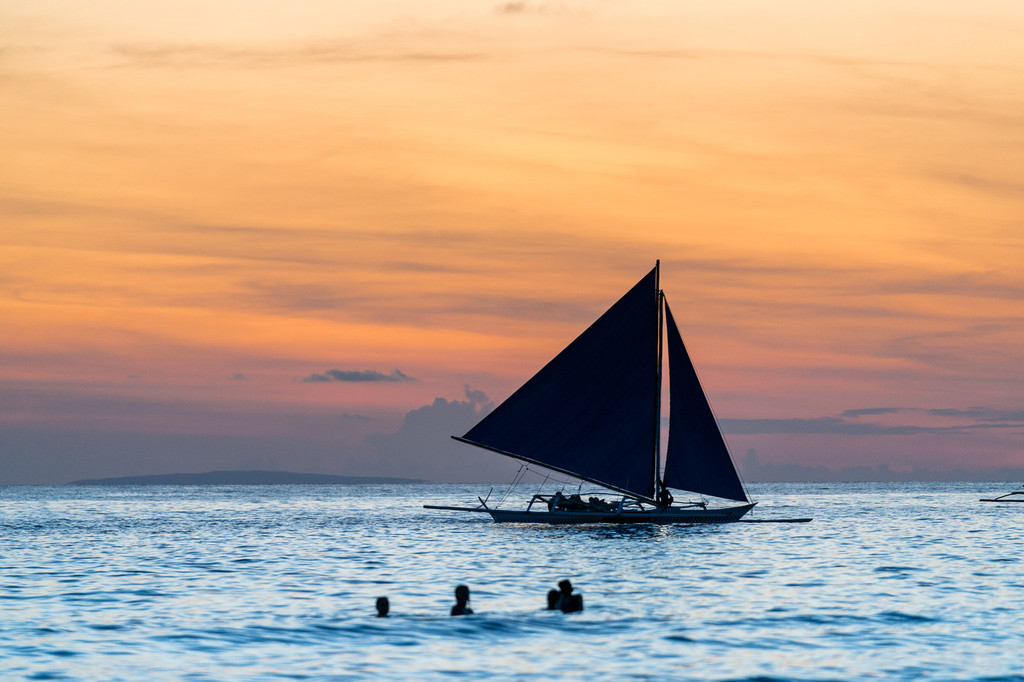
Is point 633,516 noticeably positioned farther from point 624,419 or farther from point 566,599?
point 566,599

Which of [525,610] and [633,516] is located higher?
[633,516]

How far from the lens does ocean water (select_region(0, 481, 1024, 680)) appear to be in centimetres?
2844

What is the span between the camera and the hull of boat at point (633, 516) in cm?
6638

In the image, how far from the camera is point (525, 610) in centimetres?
3688

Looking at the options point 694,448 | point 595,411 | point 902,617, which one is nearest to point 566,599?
point 902,617

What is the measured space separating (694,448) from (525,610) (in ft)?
99.1

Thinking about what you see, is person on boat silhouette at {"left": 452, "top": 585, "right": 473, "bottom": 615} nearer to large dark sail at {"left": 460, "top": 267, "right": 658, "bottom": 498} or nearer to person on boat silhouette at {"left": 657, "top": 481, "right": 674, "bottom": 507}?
large dark sail at {"left": 460, "top": 267, "right": 658, "bottom": 498}

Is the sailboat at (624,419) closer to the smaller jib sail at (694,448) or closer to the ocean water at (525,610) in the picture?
the smaller jib sail at (694,448)

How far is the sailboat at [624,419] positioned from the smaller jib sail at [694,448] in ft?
0.17

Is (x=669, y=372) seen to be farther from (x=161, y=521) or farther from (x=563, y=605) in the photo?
(x=161, y=521)

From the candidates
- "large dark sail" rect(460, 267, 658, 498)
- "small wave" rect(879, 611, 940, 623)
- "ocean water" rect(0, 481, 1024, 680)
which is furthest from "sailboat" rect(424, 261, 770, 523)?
"small wave" rect(879, 611, 940, 623)

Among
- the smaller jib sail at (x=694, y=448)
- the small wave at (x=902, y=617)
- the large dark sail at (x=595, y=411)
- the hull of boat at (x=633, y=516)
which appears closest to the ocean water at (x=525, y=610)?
the small wave at (x=902, y=617)

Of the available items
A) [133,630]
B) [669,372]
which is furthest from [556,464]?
[133,630]

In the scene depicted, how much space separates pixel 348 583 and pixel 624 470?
2347 cm
